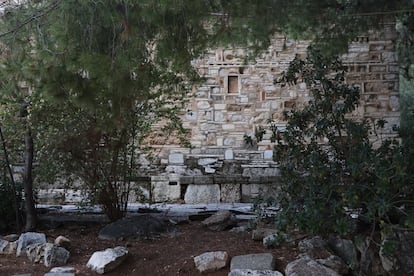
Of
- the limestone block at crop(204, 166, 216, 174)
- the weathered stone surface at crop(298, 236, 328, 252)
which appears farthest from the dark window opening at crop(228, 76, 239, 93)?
the weathered stone surface at crop(298, 236, 328, 252)

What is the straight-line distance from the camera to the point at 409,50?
5.74 meters

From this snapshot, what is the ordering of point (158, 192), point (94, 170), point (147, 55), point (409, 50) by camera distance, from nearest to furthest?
point (147, 55) < point (94, 170) < point (409, 50) < point (158, 192)

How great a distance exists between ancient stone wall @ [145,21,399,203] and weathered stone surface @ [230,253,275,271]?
422cm

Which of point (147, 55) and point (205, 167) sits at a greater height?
point (147, 55)

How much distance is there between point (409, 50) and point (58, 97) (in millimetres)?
3977

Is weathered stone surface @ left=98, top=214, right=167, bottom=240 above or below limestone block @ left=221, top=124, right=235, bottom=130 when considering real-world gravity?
below

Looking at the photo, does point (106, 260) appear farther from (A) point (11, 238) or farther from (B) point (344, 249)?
(B) point (344, 249)

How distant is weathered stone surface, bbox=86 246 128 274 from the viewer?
4.01 metres

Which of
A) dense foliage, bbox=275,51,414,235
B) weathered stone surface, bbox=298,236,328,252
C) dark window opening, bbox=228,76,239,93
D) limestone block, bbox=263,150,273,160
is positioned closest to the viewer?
dense foliage, bbox=275,51,414,235

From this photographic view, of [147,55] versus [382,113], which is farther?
[382,113]

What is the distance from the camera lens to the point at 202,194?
26.4ft

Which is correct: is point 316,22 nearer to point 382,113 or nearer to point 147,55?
point 147,55

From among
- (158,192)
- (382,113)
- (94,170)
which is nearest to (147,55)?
(94,170)

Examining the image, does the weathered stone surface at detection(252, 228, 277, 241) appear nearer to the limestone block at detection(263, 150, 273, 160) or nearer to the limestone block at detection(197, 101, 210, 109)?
the limestone block at detection(263, 150, 273, 160)
